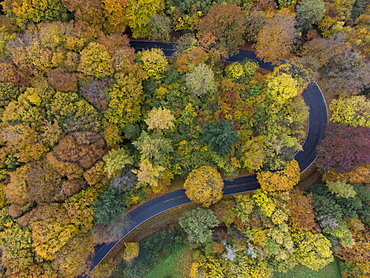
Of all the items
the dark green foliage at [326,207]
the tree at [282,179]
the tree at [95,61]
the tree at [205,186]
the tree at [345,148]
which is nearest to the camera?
the tree at [95,61]

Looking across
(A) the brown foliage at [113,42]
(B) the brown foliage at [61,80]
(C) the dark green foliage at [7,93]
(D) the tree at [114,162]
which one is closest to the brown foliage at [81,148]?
(D) the tree at [114,162]

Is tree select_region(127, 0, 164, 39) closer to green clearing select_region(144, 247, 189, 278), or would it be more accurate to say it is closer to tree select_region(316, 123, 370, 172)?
tree select_region(316, 123, 370, 172)

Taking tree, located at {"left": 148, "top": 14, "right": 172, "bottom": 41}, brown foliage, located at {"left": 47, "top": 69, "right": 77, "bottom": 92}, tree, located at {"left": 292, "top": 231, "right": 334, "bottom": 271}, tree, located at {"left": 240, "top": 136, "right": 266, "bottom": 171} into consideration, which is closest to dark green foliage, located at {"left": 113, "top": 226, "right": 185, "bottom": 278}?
tree, located at {"left": 240, "top": 136, "right": 266, "bottom": 171}

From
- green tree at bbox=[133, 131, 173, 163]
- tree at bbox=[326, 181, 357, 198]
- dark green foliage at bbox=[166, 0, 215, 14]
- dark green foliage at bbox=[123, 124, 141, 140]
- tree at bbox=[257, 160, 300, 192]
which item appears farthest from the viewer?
dark green foliage at bbox=[166, 0, 215, 14]

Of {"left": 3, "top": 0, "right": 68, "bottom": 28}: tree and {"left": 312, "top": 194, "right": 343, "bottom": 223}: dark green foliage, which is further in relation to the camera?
{"left": 312, "top": 194, "right": 343, "bottom": 223}: dark green foliage

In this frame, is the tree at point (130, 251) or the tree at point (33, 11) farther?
the tree at point (130, 251)

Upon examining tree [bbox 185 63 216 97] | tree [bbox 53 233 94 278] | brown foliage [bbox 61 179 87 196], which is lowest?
tree [bbox 53 233 94 278]

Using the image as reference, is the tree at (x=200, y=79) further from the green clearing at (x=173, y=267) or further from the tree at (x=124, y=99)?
the green clearing at (x=173, y=267)
